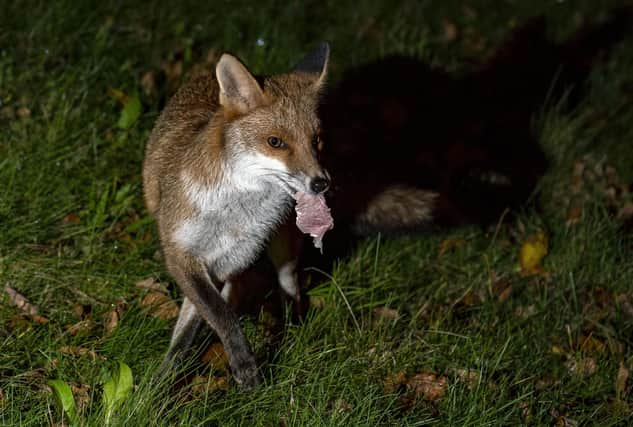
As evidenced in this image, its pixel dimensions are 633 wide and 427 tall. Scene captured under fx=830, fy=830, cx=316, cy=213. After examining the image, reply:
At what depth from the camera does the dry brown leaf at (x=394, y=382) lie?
4523 millimetres

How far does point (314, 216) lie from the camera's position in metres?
4.24

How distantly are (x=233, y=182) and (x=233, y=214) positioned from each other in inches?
8.9

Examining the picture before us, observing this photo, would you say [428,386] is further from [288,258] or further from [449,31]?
[449,31]

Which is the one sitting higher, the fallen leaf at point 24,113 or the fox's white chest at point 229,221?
the fox's white chest at point 229,221

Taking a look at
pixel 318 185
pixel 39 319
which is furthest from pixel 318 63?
pixel 39 319

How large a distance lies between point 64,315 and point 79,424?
40.5 inches

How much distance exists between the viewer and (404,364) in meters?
4.66

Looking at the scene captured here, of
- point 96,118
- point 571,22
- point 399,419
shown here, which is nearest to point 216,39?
point 96,118

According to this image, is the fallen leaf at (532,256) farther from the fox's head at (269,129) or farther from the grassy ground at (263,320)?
the fox's head at (269,129)

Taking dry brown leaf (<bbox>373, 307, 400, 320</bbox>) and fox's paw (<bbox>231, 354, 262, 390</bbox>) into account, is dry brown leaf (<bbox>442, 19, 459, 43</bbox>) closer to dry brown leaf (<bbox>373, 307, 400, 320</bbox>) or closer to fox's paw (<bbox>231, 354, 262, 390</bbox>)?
dry brown leaf (<bbox>373, 307, 400, 320</bbox>)

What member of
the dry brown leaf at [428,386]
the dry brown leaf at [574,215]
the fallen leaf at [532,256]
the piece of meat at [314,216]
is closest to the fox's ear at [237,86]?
the piece of meat at [314,216]

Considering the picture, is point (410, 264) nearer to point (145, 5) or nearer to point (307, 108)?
point (307, 108)

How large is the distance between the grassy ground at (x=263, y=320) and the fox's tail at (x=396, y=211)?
0.77 feet

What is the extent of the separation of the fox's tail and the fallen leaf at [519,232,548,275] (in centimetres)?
102
